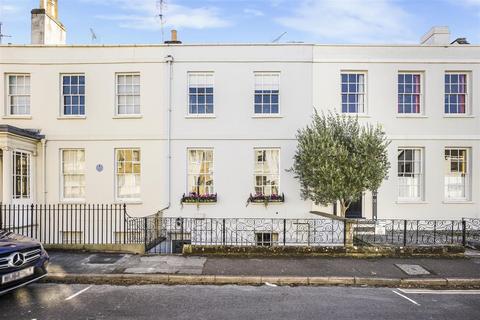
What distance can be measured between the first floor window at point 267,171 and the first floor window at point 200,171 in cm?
200

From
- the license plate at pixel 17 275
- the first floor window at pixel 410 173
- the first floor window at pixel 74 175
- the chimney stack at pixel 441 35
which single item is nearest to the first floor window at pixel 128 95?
the first floor window at pixel 74 175

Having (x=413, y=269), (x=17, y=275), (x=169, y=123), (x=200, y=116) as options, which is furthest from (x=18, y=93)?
(x=413, y=269)

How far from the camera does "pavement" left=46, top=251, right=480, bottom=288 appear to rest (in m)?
8.52

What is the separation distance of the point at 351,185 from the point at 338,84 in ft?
18.4

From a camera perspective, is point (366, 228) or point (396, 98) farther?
point (396, 98)

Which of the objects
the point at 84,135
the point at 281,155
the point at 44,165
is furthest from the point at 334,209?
the point at 44,165

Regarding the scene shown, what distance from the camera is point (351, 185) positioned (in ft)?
40.2

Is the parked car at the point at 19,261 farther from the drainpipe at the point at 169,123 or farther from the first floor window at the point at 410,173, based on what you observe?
the first floor window at the point at 410,173

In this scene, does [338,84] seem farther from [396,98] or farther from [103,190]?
[103,190]

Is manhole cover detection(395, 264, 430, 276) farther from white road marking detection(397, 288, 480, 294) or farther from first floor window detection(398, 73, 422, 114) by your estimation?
first floor window detection(398, 73, 422, 114)

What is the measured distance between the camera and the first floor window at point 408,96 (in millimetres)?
16297

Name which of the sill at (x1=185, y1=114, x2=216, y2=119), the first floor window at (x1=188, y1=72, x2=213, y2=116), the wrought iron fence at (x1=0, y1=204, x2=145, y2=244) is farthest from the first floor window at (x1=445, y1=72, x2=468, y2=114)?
the wrought iron fence at (x1=0, y1=204, x2=145, y2=244)

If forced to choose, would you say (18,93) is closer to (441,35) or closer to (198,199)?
(198,199)

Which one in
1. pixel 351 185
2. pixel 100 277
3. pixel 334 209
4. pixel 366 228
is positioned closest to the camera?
pixel 100 277
